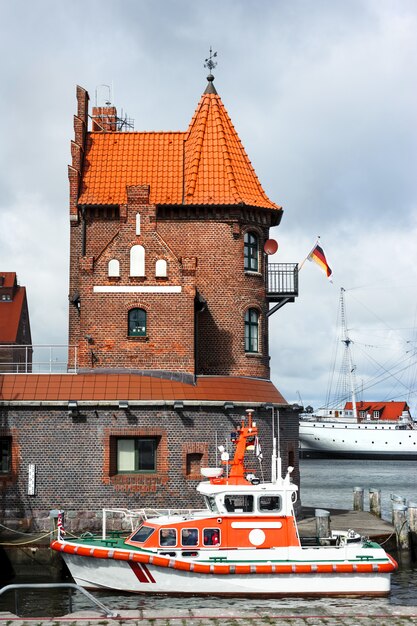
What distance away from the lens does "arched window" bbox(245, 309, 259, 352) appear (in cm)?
3628

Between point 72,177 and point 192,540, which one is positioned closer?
point 192,540

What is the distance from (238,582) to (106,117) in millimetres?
26243

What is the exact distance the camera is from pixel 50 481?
3044cm

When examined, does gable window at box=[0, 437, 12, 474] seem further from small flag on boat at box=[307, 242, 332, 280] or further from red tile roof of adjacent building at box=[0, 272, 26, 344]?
red tile roof of adjacent building at box=[0, 272, 26, 344]

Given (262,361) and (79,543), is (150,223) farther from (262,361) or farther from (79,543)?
(79,543)

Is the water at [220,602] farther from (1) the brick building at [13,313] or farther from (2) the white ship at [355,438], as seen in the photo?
(2) the white ship at [355,438]

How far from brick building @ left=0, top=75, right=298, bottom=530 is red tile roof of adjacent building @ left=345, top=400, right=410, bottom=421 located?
4609 inches

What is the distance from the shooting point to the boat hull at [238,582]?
2409 centimetres

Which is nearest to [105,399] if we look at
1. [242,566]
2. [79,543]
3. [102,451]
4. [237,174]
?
[102,451]

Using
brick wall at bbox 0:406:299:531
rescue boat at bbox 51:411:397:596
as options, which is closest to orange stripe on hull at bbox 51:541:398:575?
rescue boat at bbox 51:411:397:596

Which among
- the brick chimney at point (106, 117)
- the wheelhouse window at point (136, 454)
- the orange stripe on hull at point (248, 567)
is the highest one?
the brick chimney at point (106, 117)

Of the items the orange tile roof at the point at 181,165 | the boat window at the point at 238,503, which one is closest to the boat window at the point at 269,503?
the boat window at the point at 238,503

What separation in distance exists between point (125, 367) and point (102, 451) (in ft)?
12.1

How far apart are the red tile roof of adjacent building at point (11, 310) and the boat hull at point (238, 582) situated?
56898mm
